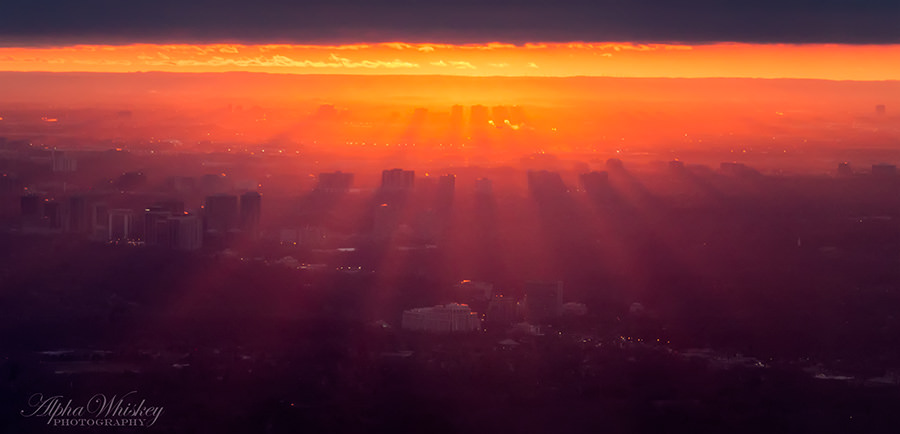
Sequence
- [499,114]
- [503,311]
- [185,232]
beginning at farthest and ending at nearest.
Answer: [499,114]
[185,232]
[503,311]

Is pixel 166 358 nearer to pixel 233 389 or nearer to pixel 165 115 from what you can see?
pixel 233 389

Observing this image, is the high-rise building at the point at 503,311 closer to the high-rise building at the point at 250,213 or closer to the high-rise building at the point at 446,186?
the high-rise building at the point at 250,213

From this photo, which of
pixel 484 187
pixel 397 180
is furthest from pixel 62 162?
pixel 484 187

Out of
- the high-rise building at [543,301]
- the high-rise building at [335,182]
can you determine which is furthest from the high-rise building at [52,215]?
the high-rise building at [543,301]

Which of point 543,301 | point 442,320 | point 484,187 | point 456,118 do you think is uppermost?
point 456,118

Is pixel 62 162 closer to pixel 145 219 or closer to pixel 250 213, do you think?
pixel 250 213

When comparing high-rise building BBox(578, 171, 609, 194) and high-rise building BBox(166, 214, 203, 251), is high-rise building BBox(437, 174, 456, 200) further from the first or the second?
high-rise building BBox(166, 214, 203, 251)

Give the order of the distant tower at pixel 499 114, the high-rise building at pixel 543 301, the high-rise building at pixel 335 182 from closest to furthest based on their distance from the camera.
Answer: the high-rise building at pixel 543 301 → the high-rise building at pixel 335 182 → the distant tower at pixel 499 114
